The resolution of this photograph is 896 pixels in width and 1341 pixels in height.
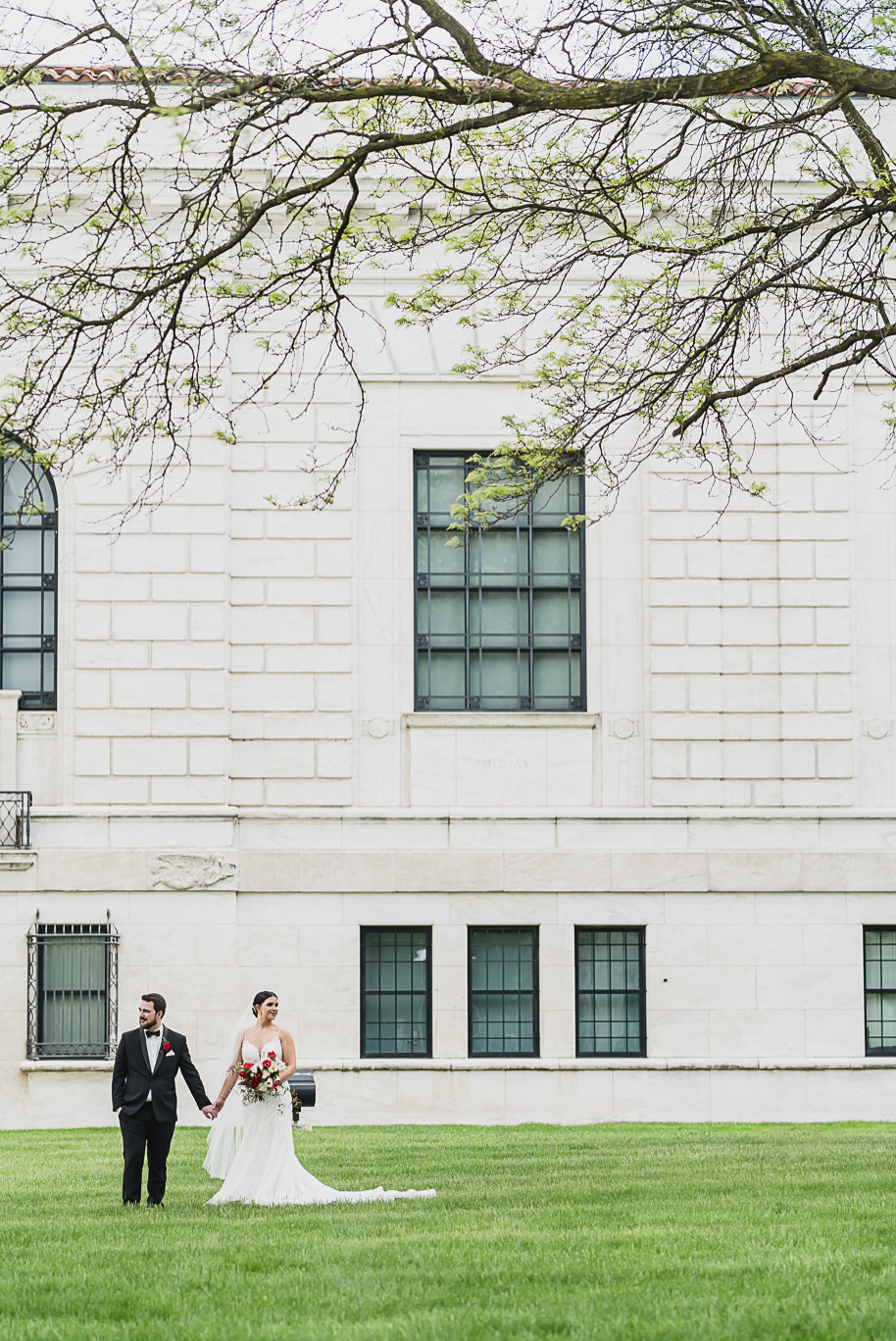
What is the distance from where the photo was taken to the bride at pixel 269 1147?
1434 centimetres

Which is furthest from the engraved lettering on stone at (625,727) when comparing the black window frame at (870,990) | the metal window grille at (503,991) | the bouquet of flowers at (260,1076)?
the bouquet of flowers at (260,1076)

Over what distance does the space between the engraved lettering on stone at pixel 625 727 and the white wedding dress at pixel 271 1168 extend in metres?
12.4

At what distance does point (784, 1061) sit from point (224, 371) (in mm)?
12939

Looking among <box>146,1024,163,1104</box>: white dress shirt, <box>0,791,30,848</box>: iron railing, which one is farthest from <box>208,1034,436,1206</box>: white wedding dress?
<box>0,791,30,848</box>: iron railing

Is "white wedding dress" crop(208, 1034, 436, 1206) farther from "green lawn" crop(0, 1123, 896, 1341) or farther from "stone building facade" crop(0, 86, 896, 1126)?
"stone building facade" crop(0, 86, 896, 1126)

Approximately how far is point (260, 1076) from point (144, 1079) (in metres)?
0.95

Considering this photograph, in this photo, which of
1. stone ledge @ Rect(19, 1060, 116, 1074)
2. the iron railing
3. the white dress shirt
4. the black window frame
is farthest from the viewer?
the black window frame

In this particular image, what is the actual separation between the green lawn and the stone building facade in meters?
7.62

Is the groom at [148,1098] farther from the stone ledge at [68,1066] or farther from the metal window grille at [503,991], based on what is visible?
the metal window grille at [503,991]

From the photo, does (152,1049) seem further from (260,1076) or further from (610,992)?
(610,992)

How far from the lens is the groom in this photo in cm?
1438

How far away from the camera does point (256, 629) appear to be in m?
26.2

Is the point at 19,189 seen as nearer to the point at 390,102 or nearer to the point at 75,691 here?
the point at 75,691

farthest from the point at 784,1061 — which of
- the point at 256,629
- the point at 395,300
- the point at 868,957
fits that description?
the point at 395,300
